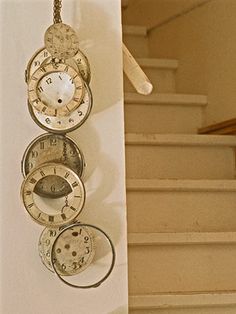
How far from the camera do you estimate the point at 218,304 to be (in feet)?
6.71

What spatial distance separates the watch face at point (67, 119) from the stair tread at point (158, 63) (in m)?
1.44

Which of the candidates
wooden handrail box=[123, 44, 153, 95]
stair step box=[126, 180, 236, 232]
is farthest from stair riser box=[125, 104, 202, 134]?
wooden handrail box=[123, 44, 153, 95]

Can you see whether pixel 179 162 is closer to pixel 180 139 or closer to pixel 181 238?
pixel 180 139

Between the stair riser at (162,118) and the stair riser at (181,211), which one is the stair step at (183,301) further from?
the stair riser at (162,118)

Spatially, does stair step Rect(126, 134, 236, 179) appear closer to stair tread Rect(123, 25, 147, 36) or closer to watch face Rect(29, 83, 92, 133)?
stair tread Rect(123, 25, 147, 36)

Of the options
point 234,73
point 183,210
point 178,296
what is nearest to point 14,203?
point 178,296

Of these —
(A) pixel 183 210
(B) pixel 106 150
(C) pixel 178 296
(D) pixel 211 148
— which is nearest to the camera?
(B) pixel 106 150

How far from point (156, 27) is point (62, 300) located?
2094 millimetres

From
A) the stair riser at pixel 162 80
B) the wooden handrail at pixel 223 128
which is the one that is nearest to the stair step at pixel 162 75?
the stair riser at pixel 162 80

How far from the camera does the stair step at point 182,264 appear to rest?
2.11 metres

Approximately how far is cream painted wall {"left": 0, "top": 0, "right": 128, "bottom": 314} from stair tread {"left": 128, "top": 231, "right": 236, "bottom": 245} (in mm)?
611

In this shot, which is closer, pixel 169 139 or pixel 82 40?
pixel 82 40

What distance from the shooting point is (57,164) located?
1.39 meters

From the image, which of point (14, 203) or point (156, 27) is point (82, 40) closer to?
point (14, 203)
